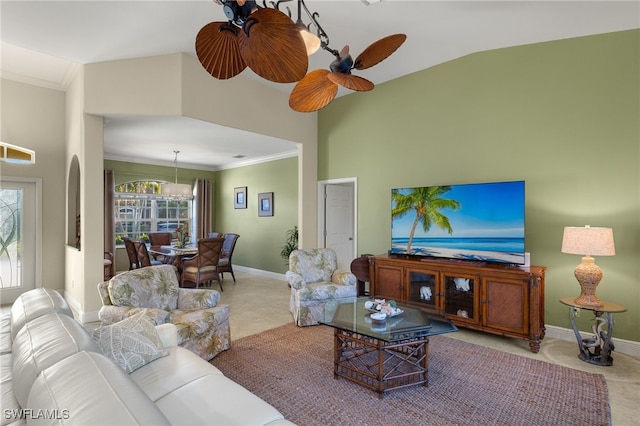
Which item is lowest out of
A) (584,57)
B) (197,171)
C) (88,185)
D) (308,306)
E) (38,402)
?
(308,306)

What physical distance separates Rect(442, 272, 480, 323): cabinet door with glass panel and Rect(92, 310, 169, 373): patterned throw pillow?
2948 millimetres

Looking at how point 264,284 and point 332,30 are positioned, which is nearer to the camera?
point 332,30

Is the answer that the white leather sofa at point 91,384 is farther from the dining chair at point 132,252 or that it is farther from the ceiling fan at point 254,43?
the dining chair at point 132,252

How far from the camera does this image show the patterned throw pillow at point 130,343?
1755 millimetres

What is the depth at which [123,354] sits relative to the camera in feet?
5.84

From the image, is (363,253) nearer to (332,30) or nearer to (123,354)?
(332,30)

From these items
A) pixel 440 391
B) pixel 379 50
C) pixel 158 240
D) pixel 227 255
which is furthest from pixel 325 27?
pixel 158 240

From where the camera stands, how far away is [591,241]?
114 inches

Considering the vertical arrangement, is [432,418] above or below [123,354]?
below

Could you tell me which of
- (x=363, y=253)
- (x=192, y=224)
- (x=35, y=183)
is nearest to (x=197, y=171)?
(x=192, y=224)

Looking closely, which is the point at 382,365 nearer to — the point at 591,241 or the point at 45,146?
the point at 591,241

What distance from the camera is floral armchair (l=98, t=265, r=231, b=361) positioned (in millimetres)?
2631

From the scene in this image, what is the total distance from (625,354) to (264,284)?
5100 millimetres

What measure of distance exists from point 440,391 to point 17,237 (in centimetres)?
590
